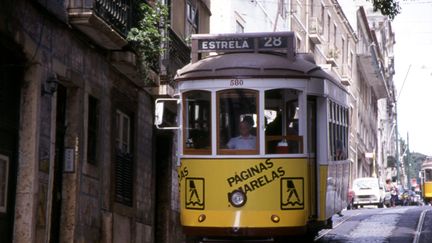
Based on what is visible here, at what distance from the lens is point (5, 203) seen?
31.5ft

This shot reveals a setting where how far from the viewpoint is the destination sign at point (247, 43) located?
12336 millimetres

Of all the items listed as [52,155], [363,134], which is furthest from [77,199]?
[363,134]

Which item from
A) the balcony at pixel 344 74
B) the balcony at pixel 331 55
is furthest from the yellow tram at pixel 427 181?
the balcony at pixel 331 55

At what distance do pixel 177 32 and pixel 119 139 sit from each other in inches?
155

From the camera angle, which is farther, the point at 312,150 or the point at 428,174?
the point at 428,174

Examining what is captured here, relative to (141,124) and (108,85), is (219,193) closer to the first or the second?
(108,85)

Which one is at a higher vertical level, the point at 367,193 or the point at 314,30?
the point at 314,30

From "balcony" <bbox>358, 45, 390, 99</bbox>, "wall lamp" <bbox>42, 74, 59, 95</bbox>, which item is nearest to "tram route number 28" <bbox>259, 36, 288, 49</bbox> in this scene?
"wall lamp" <bbox>42, 74, 59, 95</bbox>

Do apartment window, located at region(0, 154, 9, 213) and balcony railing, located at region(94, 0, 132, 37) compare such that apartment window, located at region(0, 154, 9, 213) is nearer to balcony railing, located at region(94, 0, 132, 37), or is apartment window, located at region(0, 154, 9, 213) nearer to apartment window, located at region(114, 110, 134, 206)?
balcony railing, located at region(94, 0, 132, 37)

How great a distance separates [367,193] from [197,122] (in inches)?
1139

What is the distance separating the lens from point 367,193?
1560 inches

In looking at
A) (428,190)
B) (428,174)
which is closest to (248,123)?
(428,190)

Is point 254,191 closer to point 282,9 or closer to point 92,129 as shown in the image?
point 92,129

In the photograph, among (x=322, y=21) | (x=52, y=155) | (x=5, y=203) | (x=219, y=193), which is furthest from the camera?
(x=322, y=21)
